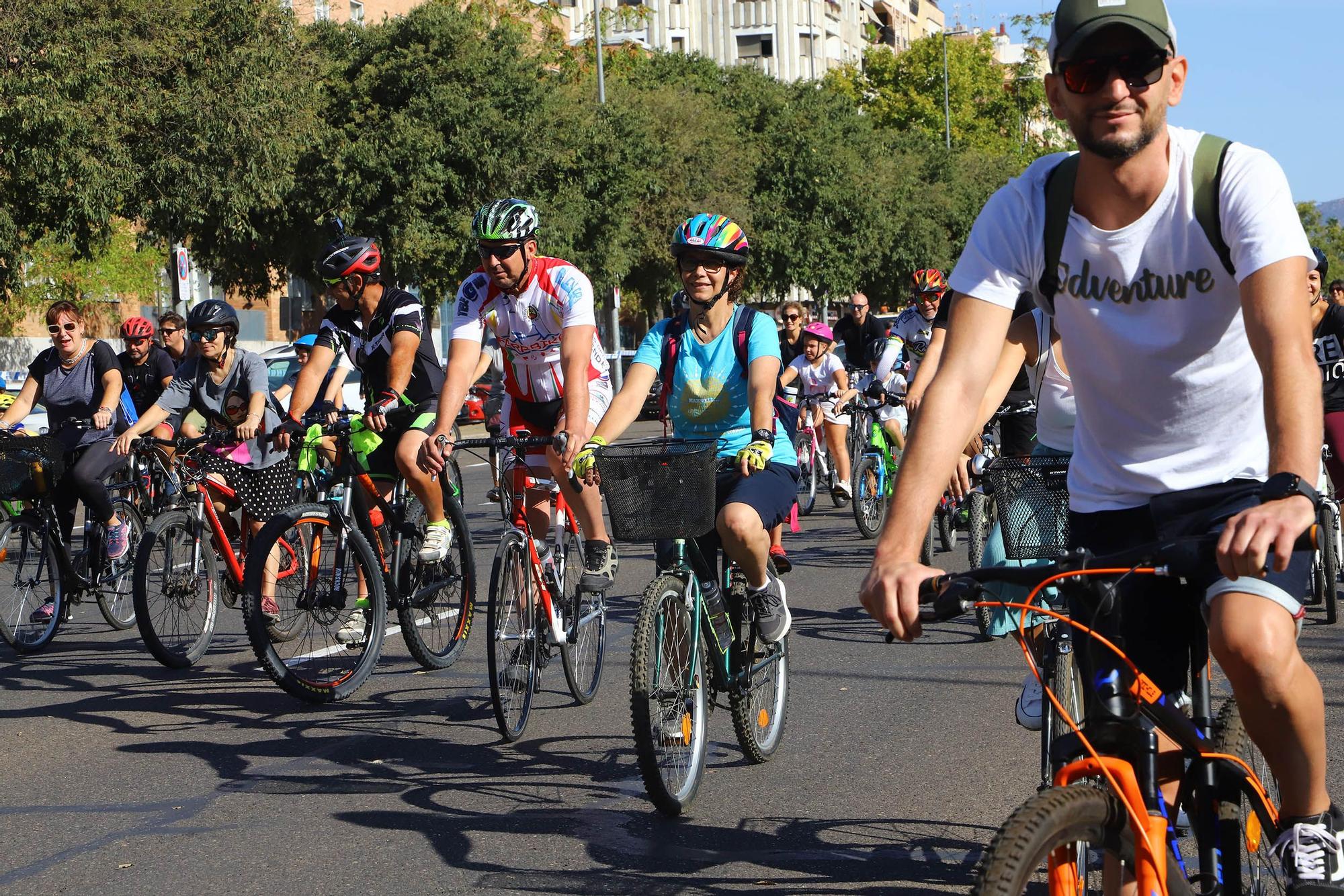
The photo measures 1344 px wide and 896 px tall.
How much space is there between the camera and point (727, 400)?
20.1ft

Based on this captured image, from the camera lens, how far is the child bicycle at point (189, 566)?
314 inches

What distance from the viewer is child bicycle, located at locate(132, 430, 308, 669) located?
7980 mm

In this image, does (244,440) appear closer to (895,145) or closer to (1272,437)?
(1272,437)

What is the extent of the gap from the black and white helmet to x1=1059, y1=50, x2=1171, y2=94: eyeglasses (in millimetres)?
4054

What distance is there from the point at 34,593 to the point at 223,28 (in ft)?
54.6

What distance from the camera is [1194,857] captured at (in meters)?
3.05

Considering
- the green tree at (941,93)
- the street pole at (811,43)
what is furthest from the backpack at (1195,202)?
the street pole at (811,43)

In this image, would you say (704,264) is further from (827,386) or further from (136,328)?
(827,386)

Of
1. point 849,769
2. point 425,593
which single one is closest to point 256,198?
point 425,593

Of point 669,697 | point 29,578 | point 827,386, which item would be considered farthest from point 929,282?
point 669,697

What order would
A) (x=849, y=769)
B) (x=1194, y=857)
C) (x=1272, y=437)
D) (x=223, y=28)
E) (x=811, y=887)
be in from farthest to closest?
(x=223, y=28) < (x=849, y=769) < (x=811, y=887) < (x=1194, y=857) < (x=1272, y=437)

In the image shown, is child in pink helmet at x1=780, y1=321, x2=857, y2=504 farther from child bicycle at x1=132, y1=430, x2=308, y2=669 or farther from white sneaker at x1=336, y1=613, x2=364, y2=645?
white sneaker at x1=336, y1=613, x2=364, y2=645

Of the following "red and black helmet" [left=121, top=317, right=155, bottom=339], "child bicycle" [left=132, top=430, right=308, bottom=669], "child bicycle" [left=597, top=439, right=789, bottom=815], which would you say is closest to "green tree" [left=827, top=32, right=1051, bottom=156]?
"red and black helmet" [left=121, top=317, right=155, bottom=339]

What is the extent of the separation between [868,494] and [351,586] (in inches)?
261
